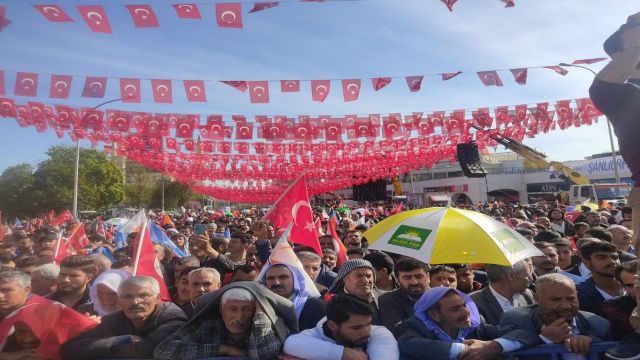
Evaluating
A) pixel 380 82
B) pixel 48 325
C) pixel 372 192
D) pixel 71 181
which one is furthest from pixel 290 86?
pixel 372 192

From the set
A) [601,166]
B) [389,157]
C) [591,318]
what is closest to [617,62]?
[591,318]

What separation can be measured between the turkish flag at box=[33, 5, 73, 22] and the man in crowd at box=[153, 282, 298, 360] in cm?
648

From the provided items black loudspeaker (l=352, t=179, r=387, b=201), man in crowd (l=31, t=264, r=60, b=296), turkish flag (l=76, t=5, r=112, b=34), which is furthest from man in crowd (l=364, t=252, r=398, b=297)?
black loudspeaker (l=352, t=179, r=387, b=201)

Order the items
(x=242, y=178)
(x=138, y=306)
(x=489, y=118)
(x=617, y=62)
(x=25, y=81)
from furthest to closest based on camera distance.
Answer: (x=242, y=178) → (x=489, y=118) → (x=25, y=81) → (x=138, y=306) → (x=617, y=62)

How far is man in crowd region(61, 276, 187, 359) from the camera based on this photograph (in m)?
3.02

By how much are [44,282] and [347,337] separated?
3.50 metres

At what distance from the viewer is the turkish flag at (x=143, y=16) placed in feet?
23.9

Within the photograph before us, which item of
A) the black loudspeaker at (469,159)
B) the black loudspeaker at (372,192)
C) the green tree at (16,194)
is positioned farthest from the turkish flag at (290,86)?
the black loudspeaker at (372,192)

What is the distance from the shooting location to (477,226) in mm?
4062

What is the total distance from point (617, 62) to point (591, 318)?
5.91ft

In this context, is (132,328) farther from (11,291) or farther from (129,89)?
(129,89)

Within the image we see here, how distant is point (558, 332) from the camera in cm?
288

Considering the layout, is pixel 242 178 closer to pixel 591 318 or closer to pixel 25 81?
pixel 25 81

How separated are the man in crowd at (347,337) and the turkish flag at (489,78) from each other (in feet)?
34.6
